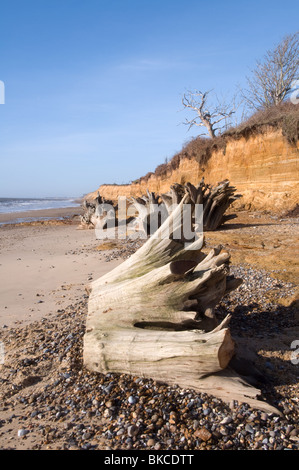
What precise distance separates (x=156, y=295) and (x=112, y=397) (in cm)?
97

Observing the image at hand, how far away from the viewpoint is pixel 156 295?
3135 millimetres

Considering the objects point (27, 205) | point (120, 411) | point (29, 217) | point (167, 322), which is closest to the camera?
point (120, 411)

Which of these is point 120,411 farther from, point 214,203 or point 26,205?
point 26,205

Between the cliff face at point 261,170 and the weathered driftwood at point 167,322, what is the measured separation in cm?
1188

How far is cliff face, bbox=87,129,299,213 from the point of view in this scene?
1453cm

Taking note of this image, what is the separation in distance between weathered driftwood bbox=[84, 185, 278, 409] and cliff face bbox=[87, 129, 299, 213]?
39.0 ft

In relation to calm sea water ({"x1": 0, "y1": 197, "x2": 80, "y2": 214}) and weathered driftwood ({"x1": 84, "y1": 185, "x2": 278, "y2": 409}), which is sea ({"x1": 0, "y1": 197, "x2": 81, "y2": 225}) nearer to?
calm sea water ({"x1": 0, "y1": 197, "x2": 80, "y2": 214})

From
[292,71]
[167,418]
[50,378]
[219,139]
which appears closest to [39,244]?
[50,378]

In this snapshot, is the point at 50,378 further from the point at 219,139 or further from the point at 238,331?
the point at 219,139

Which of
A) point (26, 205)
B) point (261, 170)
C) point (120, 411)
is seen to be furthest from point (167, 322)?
point (26, 205)

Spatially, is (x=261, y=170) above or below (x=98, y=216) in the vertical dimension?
above

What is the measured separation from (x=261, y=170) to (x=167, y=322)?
14426 millimetres

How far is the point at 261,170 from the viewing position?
15.8 meters

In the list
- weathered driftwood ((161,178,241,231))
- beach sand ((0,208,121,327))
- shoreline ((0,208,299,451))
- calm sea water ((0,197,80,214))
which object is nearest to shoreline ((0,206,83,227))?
calm sea water ((0,197,80,214))
